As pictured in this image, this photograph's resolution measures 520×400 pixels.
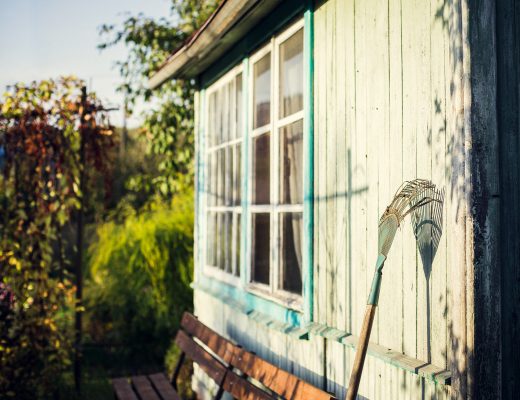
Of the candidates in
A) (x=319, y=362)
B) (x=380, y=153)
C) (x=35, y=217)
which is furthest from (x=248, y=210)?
(x=35, y=217)

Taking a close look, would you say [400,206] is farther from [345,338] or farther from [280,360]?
[280,360]

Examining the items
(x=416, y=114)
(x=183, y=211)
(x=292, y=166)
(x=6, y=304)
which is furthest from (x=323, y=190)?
(x=183, y=211)

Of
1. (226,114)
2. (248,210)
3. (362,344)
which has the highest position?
(226,114)

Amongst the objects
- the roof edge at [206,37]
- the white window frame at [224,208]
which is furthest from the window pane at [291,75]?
the white window frame at [224,208]

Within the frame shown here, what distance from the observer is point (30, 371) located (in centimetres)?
595

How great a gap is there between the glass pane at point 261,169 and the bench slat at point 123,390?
1.90m

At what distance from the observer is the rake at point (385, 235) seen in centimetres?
255

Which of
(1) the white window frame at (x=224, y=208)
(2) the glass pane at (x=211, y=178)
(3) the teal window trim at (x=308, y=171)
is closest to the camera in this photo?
(3) the teal window trim at (x=308, y=171)

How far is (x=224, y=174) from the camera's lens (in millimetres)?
5766

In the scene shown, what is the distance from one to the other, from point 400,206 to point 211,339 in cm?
267

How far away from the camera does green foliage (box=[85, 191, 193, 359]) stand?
8.19 metres

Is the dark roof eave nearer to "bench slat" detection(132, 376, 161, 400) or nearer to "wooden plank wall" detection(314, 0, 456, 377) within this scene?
"wooden plank wall" detection(314, 0, 456, 377)

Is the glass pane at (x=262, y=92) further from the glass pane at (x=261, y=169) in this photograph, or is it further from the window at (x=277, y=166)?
the glass pane at (x=261, y=169)

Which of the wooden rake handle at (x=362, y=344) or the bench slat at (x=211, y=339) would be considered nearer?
the wooden rake handle at (x=362, y=344)
